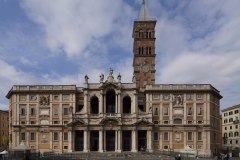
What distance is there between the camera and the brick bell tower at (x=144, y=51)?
92.8 metres

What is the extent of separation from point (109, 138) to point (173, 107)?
14525 millimetres

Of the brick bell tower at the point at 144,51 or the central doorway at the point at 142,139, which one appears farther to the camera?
the brick bell tower at the point at 144,51

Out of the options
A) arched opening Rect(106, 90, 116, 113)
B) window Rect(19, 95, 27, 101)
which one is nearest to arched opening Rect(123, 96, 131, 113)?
arched opening Rect(106, 90, 116, 113)

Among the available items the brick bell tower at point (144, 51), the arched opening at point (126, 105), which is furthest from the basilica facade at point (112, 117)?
the brick bell tower at point (144, 51)

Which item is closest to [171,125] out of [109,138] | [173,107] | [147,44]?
[173,107]

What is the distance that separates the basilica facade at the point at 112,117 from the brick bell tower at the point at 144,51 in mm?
5876

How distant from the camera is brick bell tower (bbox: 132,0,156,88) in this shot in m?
92.8

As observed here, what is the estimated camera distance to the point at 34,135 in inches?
3364

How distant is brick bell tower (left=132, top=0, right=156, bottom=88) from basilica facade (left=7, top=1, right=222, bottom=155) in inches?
231

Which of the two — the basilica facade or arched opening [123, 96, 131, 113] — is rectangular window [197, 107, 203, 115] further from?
arched opening [123, 96, 131, 113]

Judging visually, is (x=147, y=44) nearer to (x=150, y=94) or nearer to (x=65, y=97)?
(x=150, y=94)

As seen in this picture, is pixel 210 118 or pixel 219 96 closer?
pixel 210 118

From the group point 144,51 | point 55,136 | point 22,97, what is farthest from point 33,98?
point 144,51

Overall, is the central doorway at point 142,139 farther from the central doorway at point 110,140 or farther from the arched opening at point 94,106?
the arched opening at point 94,106
